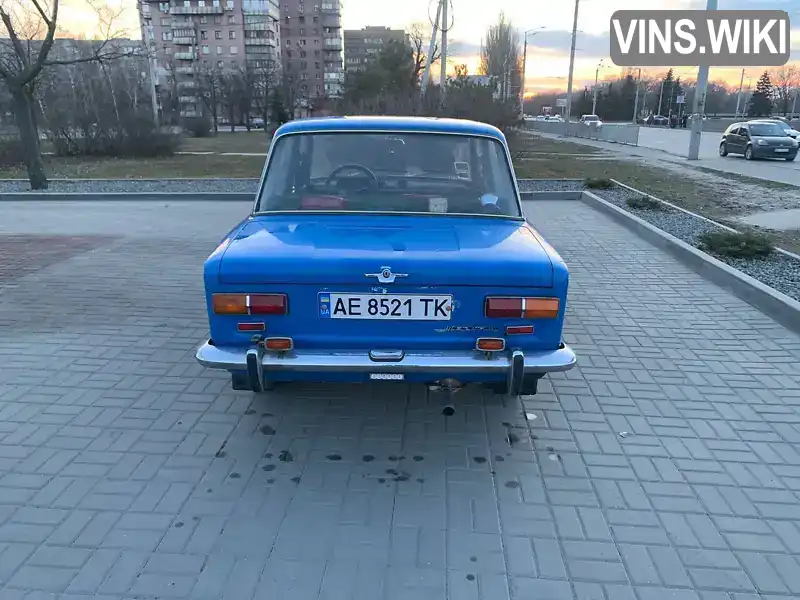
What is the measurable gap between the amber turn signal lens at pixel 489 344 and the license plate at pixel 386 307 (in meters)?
0.22

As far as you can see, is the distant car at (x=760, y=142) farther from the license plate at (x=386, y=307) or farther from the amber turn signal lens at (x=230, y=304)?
the amber turn signal lens at (x=230, y=304)

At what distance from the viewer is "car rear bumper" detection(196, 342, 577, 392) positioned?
127 inches

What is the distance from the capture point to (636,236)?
9.91 meters

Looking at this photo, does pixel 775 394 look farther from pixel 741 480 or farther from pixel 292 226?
pixel 292 226

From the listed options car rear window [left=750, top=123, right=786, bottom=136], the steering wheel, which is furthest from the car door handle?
car rear window [left=750, top=123, right=786, bottom=136]

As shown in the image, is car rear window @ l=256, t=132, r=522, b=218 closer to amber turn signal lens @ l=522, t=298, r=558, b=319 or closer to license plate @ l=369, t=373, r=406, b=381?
amber turn signal lens @ l=522, t=298, r=558, b=319

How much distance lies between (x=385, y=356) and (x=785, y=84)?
11088cm

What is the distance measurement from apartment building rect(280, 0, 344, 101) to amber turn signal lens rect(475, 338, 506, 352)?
10519 cm

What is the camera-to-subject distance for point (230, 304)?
129 inches

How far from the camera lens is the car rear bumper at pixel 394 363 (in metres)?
3.23

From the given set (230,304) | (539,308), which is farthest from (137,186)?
(539,308)

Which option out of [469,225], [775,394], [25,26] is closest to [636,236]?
[775,394]

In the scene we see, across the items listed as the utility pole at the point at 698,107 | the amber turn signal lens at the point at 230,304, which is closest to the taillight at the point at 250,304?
the amber turn signal lens at the point at 230,304

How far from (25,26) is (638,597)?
24.5 meters
